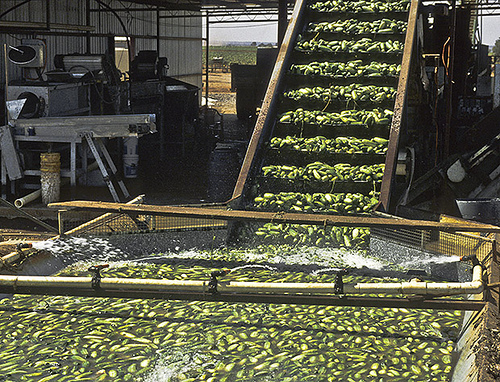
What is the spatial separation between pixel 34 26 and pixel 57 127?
5319 mm

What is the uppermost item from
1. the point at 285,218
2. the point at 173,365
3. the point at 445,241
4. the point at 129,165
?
the point at 285,218

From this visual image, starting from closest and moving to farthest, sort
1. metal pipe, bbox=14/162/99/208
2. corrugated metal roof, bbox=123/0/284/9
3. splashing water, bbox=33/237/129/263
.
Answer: splashing water, bbox=33/237/129/263 < metal pipe, bbox=14/162/99/208 < corrugated metal roof, bbox=123/0/284/9

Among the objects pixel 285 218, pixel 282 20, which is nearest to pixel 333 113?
pixel 285 218

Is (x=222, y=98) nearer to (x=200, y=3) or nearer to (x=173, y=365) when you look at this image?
(x=200, y=3)

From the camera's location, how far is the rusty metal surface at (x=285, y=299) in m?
4.70

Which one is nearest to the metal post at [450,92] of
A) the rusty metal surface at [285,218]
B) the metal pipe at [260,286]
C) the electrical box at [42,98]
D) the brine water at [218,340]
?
the rusty metal surface at [285,218]

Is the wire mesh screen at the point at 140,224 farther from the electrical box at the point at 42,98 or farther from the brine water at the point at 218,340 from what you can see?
the electrical box at the point at 42,98

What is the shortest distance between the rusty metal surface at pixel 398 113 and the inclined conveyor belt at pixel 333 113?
0.01 m

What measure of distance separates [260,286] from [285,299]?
0.70ft

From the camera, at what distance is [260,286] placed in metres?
4.77

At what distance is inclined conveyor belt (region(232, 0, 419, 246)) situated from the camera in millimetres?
8102

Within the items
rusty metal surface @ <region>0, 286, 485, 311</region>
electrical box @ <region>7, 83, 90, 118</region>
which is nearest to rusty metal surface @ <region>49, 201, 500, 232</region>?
rusty metal surface @ <region>0, 286, 485, 311</region>

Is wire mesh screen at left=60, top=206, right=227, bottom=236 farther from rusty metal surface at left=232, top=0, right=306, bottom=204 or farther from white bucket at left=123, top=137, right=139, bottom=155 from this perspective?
white bucket at left=123, top=137, right=139, bottom=155

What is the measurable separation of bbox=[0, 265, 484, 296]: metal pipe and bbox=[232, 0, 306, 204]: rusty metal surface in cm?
313
